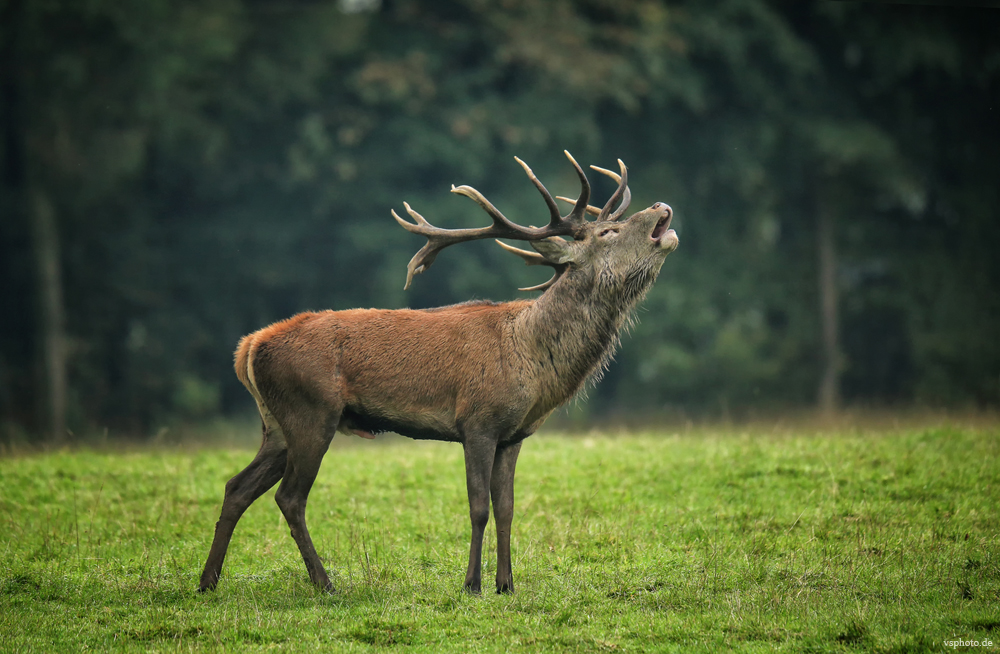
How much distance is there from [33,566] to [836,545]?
6.58 meters

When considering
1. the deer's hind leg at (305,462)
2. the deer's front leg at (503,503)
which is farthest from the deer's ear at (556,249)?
the deer's hind leg at (305,462)

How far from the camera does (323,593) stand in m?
7.82

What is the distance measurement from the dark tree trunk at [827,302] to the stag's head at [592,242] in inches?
700

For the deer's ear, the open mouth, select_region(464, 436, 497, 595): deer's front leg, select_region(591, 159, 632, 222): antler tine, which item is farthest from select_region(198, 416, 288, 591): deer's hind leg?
the open mouth

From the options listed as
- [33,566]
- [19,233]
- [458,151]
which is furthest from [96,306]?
[33,566]

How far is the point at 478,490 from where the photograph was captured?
7.79 meters

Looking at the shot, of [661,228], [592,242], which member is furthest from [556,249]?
[661,228]

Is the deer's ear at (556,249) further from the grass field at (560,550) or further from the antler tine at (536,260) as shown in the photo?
the grass field at (560,550)

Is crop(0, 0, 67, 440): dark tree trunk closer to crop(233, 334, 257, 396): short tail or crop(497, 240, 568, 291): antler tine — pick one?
crop(233, 334, 257, 396): short tail

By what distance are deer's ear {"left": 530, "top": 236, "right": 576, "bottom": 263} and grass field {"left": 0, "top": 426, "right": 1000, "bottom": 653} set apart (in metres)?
2.44

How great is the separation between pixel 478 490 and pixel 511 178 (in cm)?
1806

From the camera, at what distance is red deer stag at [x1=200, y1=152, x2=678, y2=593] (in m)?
7.92

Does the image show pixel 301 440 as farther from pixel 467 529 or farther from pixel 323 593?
pixel 467 529

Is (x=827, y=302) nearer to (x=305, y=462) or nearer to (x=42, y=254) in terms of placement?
(x=42, y=254)
